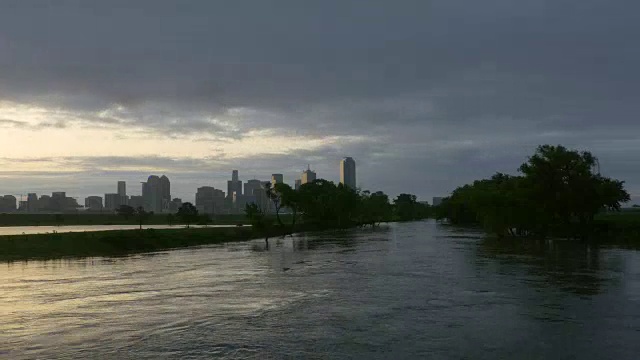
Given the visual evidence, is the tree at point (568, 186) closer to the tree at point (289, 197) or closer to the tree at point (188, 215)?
the tree at point (289, 197)

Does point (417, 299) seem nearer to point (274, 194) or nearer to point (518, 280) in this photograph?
point (518, 280)

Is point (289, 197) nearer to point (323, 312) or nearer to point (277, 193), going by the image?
point (277, 193)

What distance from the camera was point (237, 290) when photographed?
33.1 meters

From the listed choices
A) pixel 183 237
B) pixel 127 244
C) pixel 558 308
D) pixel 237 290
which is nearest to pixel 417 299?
pixel 558 308

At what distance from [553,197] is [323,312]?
2757 inches

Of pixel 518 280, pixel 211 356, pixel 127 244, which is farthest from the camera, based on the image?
pixel 127 244

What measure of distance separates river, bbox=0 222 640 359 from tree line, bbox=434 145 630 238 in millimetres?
40618

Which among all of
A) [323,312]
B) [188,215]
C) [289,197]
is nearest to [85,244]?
[323,312]

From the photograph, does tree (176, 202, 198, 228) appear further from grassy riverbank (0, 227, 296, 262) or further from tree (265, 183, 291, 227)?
grassy riverbank (0, 227, 296, 262)

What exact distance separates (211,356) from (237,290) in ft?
49.7

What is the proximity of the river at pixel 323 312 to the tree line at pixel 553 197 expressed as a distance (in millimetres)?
40618

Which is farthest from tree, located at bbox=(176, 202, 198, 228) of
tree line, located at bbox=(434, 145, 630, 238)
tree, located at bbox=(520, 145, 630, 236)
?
tree, located at bbox=(520, 145, 630, 236)

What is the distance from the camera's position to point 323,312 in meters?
25.5

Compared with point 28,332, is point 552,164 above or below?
above
